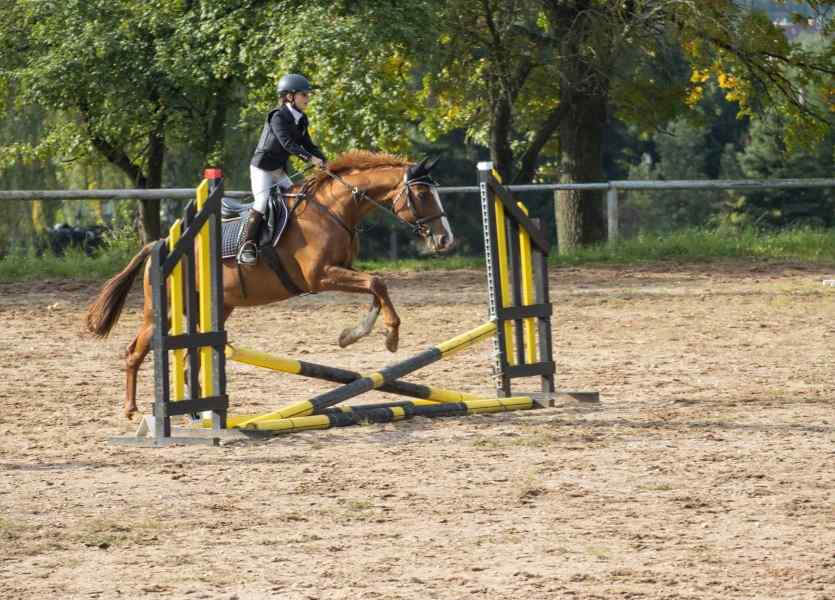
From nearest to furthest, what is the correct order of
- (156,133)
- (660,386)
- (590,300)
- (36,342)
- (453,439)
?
(453,439) < (660,386) < (36,342) < (590,300) < (156,133)

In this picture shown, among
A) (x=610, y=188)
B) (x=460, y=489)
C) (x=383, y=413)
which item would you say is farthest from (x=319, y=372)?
(x=610, y=188)

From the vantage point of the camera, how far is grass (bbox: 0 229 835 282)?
19.9 meters

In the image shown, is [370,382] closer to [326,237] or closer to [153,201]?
[326,237]

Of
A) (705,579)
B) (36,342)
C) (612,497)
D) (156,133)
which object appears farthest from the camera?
(156,133)

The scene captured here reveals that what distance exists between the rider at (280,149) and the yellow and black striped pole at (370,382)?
4.06 ft

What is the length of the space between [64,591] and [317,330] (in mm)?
9333

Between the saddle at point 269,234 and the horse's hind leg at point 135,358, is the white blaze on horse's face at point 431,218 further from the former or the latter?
the horse's hind leg at point 135,358

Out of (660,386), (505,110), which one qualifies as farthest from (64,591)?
(505,110)

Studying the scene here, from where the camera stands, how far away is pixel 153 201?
965 inches

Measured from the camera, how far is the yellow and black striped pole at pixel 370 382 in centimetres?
902

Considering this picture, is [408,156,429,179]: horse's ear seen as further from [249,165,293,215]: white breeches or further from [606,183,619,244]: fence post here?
[606,183,619,244]: fence post

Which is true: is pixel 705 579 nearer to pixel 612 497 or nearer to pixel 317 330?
pixel 612 497

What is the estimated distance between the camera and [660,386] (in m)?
10.8

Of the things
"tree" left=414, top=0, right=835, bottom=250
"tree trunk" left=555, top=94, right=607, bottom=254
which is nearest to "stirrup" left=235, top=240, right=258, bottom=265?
"tree" left=414, top=0, right=835, bottom=250
